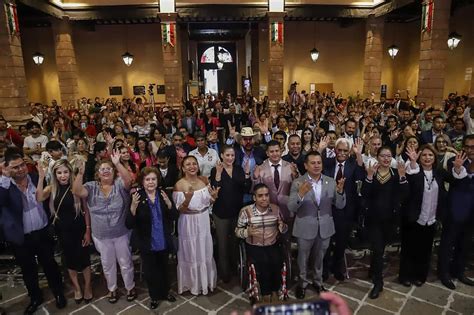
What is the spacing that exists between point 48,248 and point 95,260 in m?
1.33

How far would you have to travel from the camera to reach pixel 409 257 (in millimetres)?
4547

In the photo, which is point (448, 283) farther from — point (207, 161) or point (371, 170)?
point (207, 161)

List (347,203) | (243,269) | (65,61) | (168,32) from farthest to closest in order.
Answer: (65,61) < (168,32) < (347,203) < (243,269)

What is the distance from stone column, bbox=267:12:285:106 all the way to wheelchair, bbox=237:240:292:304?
10550 mm

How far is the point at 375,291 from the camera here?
438 cm

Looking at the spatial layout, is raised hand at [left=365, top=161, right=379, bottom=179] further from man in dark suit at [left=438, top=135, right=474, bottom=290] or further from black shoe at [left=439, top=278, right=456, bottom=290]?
black shoe at [left=439, top=278, right=456, bottom=290]

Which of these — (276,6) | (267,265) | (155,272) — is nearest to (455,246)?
(267,265)

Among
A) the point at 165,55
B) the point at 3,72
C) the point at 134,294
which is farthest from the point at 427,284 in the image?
the point at 165,55

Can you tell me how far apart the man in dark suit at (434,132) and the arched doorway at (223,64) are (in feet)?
61.0

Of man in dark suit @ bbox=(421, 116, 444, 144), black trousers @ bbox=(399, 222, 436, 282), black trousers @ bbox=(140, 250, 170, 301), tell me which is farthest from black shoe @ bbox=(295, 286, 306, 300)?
man in dark suit @ bbox=(421, 116, 444, 144)

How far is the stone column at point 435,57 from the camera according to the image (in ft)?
33.6

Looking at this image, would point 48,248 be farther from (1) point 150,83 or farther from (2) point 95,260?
(1) point 150,83

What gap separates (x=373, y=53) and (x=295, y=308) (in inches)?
587

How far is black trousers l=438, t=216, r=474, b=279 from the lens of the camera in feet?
14.7
